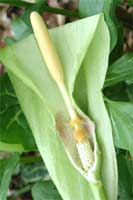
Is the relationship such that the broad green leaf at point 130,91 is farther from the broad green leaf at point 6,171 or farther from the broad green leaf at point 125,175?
the broad green leaf at point 6,171

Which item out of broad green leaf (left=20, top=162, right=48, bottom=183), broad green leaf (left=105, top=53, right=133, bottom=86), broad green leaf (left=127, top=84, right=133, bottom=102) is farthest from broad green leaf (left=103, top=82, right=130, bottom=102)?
broad green leaf (left=20, top=162, right=48, bottom=183)

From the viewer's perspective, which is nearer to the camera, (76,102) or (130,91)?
(76,102)

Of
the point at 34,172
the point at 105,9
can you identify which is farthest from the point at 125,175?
the point at 34,172

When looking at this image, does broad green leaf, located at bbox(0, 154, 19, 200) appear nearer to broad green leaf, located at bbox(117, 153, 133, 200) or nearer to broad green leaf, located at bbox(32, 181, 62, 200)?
broad green leaf, located at bbox(32, 181, 62, 200)

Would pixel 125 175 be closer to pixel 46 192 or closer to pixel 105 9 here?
pixel 46 192

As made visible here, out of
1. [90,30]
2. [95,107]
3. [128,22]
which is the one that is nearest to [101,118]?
[95,107]

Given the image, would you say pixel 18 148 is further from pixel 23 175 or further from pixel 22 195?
pixel 22 195
